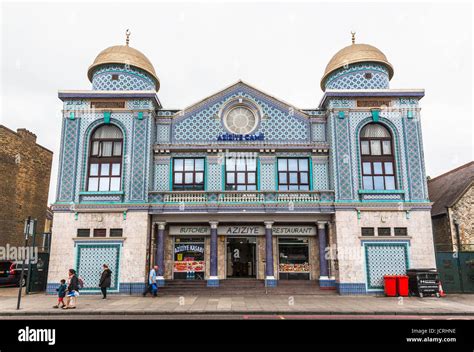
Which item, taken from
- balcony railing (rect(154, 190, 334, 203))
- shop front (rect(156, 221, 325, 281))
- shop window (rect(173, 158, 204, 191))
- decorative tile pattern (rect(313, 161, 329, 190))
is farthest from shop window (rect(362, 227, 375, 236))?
shop window (rect(173, 158, 204, 191))

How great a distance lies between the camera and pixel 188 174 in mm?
23266

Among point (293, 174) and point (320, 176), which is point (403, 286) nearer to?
point (320, 176)

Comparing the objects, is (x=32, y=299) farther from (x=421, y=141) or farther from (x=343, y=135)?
(x=421, y=141)

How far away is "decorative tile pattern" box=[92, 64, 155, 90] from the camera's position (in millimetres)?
23812

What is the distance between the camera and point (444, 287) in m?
21.4

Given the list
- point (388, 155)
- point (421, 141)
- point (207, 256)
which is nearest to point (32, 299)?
point (207, 256)

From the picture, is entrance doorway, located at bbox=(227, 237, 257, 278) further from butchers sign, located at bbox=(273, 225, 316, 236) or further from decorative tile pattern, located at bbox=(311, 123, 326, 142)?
decorative tile pattern, located at bbox=(311, 123, 326, 142)

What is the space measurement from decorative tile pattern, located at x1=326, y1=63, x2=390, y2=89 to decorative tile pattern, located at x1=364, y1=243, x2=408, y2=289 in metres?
9.95

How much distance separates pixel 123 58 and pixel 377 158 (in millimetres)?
17199

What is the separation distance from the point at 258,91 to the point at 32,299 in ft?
57.0

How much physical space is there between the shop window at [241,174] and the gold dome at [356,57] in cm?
824

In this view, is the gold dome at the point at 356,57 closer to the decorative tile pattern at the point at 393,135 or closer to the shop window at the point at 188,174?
the decorative tile pattern at the point at 393,135

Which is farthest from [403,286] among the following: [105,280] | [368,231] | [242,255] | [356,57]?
[105,280]

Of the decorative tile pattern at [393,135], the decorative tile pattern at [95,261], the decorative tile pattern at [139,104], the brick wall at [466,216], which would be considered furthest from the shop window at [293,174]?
the brick wall at [466,216]
